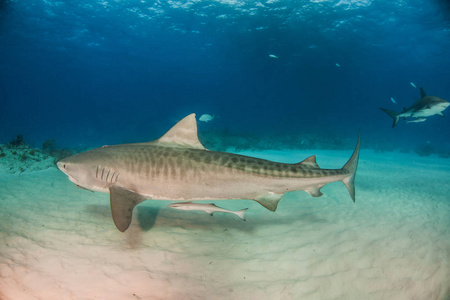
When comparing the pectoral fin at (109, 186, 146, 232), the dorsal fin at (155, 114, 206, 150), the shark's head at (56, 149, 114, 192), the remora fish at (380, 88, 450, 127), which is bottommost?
the pectoral fin at (109, 186, 146, 232)

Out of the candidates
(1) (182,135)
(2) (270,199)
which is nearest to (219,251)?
(2) (270,199)

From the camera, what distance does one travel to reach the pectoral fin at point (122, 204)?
339 centimetres

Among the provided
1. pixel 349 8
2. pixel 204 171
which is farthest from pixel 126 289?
pixel 349 8

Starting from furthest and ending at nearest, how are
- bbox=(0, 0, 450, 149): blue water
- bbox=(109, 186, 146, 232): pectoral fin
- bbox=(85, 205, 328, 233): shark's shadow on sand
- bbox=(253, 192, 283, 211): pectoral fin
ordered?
bbox=(0, 0, 450, 149): blue water, bbox=(85, 205, 328, 233): shark's shadow on sand, bbox=(253, 192, 283, 211): pectoral fin, bbox=(109, 186, 146, 232): pectoral fin

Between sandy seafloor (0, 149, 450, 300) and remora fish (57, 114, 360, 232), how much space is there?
1.05 m

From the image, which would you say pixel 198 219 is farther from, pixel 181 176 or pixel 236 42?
pixel 236 42

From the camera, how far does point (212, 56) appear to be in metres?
54.6

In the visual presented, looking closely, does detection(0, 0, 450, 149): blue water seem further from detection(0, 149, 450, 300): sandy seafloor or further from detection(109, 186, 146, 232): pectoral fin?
detection(109, 186, 146, 232): pectoral fin

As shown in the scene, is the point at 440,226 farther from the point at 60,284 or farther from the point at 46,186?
the point at 46,186

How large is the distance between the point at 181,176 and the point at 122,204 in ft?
3.48

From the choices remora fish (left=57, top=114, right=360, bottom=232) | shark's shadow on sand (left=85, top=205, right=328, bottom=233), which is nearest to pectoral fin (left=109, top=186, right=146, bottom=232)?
remora fish (left=57, top=114, right=360, bottom=232)

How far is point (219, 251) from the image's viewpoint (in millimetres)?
4246

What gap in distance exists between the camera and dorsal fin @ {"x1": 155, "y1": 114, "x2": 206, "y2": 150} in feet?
14.2

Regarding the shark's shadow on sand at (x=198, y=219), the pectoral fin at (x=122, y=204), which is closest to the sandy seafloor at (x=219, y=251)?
the shark's shadow on sand at (x=198, y=219)
